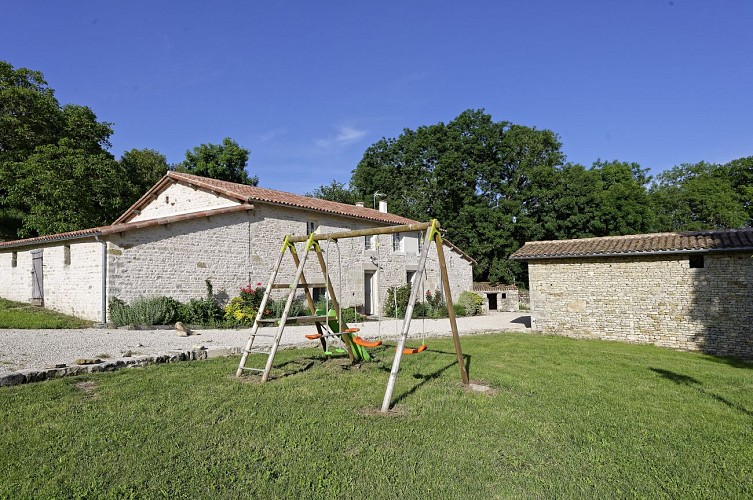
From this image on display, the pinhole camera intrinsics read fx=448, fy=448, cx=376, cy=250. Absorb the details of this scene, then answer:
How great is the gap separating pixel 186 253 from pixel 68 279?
3439mm

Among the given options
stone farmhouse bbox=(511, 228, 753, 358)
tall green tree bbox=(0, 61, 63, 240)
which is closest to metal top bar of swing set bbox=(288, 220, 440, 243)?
stone farmhouse bbox=(511, 228, 753, 358)

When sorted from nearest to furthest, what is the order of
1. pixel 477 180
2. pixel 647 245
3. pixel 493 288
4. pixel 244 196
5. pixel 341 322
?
pixel 341 322 → pixel 647 245 → pixel 244 196 → pixel 493 288 → pixel 477 180

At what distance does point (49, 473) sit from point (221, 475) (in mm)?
1287

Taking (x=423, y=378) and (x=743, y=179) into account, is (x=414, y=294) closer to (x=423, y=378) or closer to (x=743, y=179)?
(x=423, y=378)

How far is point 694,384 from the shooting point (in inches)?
275

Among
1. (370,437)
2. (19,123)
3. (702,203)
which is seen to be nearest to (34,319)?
(370,437)

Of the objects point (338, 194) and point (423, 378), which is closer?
point (423, 378)

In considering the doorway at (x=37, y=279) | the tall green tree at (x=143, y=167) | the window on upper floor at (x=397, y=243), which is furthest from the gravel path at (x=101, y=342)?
the tall green tree at (x=143, y=167)

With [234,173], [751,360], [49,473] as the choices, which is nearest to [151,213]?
[234,173]

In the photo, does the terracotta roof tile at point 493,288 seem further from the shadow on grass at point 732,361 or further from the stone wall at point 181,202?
the stone wall at point 181,202

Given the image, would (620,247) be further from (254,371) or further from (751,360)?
(254,371)

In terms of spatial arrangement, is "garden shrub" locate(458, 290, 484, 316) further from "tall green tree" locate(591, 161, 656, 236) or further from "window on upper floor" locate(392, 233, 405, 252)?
"tall green tree" locate(591, 161, 656, 236)

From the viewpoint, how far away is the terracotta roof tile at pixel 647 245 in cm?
1236

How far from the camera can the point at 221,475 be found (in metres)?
3.42
